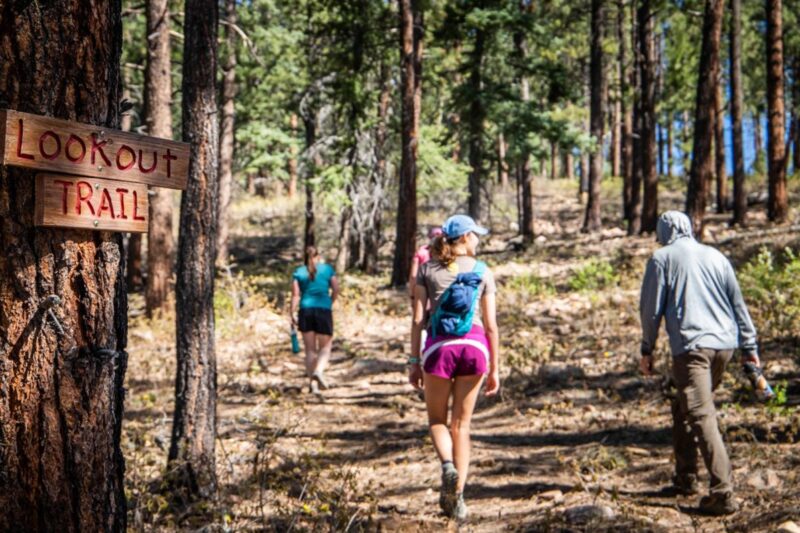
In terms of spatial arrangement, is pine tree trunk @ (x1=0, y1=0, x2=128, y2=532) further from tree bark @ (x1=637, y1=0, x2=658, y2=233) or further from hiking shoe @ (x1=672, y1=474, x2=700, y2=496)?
tree bark @ (x1=637, y1=0, x2=658, y2=233)

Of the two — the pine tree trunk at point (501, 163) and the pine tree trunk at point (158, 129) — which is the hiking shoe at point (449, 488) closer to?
the pine tree trunk at point (158, 129)

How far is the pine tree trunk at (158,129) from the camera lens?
12.3m

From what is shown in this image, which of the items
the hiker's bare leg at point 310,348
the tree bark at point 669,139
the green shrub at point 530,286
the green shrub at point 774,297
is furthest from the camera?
the tree bark at point 669,139

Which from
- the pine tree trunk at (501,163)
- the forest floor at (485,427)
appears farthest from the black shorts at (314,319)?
the pine tree trunk at (501,163)

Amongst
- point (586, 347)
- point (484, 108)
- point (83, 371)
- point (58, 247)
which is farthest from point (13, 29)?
point (484, 108)

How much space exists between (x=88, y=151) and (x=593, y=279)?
11.4m

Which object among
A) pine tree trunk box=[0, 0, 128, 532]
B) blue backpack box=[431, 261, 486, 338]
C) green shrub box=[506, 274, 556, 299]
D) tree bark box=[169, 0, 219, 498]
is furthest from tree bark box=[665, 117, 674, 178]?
pine tree trunk box=[0, 0, 128, 532]

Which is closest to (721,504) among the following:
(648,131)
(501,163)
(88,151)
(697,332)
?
(697,332)

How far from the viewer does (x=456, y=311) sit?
4547 mm

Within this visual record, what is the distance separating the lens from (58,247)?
2463 mm

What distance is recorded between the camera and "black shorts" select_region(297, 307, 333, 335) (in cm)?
853

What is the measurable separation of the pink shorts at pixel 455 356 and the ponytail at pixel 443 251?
529 mm

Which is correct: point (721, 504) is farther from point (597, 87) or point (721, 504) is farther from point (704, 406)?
point (597, 87)

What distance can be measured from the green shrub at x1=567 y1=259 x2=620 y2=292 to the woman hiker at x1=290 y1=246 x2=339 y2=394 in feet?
18.9
